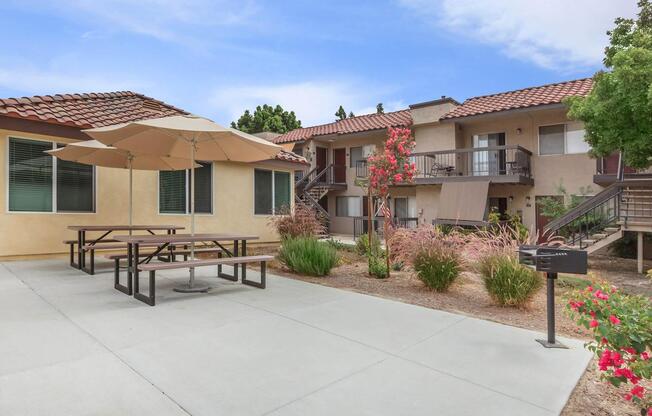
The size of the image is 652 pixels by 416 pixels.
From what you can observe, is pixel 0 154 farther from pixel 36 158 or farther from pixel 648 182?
pixel 648 182

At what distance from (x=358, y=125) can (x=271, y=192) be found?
11552mm

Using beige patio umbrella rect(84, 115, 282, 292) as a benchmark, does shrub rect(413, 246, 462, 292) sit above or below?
below

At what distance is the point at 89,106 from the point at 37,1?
307cm

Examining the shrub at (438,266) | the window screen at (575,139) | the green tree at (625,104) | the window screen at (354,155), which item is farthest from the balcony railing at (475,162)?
the shrub at (438,266)

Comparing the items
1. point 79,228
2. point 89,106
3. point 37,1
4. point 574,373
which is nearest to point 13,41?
point 37,1

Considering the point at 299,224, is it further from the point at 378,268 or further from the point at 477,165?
the point at 477,165

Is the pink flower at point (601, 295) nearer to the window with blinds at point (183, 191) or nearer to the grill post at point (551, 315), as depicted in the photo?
the grill post at point (551, 315)

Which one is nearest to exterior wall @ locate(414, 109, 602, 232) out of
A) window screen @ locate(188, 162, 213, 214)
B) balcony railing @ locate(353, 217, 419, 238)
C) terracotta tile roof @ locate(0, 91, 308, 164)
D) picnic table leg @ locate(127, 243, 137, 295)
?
balcony railing @ locate(353, 217, 419, 238)

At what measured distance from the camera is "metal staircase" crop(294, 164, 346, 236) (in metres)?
22.7

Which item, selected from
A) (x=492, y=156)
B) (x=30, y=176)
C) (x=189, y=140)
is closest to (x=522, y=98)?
(x=492, y=156)

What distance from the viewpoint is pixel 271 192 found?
42.1 feet

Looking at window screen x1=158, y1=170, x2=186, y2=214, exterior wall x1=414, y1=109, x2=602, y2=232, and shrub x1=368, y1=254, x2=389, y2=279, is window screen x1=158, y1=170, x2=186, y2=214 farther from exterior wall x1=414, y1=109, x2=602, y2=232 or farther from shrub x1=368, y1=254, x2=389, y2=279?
exterior wall x1=414, y1=109, x2=602, y2=232

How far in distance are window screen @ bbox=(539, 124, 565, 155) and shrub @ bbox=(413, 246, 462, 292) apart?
41.9 ft

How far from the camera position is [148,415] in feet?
8.03
